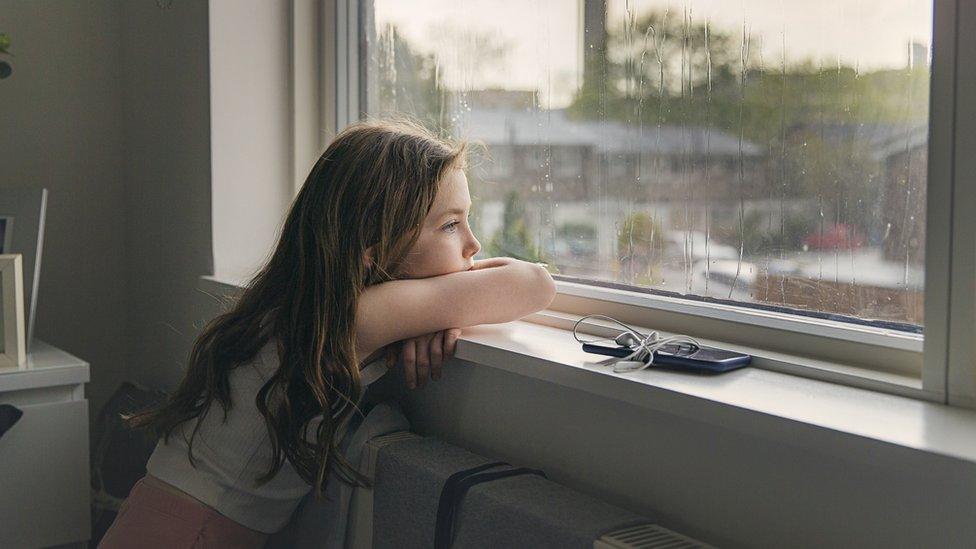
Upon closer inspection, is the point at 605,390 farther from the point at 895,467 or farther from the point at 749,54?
the point at 749,54

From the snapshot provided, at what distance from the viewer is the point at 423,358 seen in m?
1.16

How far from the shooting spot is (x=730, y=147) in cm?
107

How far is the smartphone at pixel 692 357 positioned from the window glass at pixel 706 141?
118 mm

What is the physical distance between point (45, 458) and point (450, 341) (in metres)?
0.87

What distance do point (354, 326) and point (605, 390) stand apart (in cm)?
34

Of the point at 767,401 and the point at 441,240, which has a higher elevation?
the point at 441,240

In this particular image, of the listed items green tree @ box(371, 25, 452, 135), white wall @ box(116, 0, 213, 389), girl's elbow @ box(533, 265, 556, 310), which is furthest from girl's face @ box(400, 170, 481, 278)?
white wall @ box(116, 0, 213, 389)

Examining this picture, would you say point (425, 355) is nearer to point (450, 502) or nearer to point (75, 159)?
point (450, 502)

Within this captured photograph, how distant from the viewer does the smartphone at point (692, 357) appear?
93 centimetres

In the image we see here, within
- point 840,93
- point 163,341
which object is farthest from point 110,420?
point 840,93

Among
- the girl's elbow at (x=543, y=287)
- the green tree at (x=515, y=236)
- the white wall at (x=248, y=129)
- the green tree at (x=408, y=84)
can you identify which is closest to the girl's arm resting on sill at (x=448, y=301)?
the girl's elbow at (x=543, y=287)

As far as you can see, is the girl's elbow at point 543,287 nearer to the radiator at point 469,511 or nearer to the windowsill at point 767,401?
the windowsill at point 767,401

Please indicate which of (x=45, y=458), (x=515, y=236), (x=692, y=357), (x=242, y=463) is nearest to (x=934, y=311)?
(x=692, y=357)

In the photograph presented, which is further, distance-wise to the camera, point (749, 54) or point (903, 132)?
point (749, 54)
